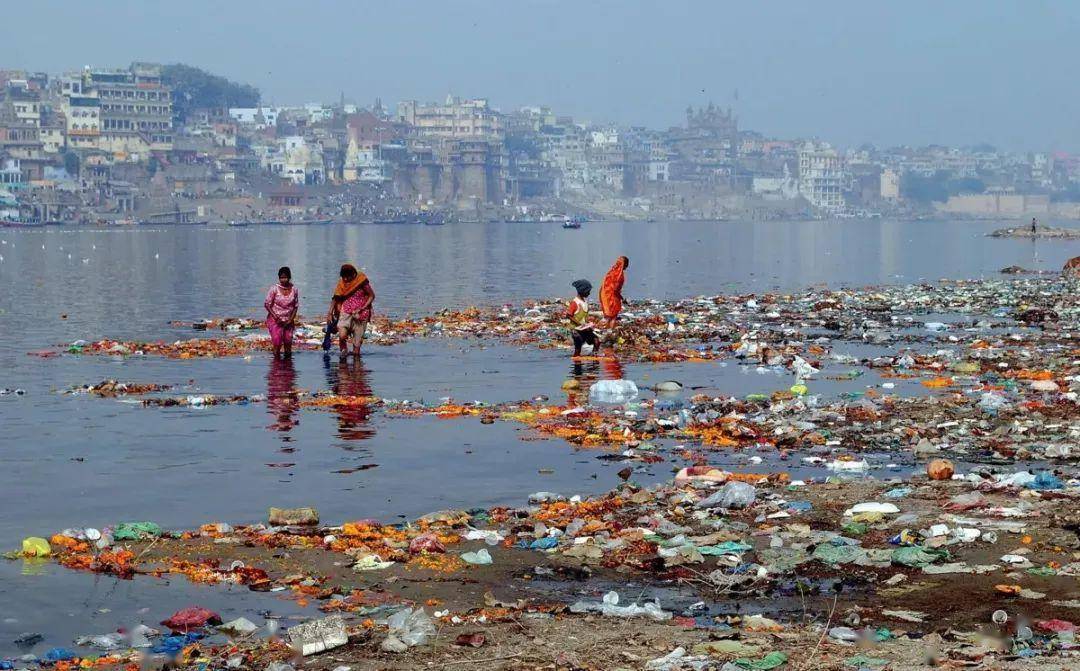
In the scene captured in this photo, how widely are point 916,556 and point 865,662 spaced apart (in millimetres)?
1874

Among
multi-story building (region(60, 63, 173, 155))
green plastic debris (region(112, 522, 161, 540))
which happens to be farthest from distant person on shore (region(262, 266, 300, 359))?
multi-story building (region(60, 63, 173, 155))

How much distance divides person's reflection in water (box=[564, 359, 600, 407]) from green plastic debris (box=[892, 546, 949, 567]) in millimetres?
6531

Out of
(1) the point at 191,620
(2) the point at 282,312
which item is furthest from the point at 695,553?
(2) the point at 282,312

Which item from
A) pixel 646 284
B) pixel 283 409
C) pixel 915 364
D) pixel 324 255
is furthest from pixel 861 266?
pixel 283 409

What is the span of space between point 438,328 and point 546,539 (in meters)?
15.0

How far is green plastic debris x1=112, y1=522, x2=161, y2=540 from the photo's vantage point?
8.45 meters

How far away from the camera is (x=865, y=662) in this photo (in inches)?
229

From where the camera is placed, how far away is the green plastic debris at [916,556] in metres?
7.50

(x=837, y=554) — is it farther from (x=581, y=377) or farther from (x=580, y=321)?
(x=580, y=321)

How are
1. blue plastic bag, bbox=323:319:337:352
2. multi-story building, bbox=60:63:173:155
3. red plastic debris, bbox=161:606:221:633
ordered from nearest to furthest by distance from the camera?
red plastic debris, bbox=161:606:221:633, blue plastic bag, bbox=323:319:337:352, multi-story building, bbox=60:63:173:155

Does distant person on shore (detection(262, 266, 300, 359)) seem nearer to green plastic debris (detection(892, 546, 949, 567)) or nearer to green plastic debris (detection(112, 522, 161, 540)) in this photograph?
green plastic debris (detection(112, 522, 161, 540))

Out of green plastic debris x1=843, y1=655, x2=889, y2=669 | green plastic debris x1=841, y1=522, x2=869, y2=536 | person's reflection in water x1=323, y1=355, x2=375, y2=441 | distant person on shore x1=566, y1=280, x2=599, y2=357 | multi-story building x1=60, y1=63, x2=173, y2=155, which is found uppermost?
multi-story building x1=60, y1=63, x2=173, y2=155

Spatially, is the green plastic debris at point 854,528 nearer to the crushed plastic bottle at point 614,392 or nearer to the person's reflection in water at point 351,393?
the person's reflection in water at point 351,393

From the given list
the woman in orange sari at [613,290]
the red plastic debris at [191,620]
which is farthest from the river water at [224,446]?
the woman in orange sari at [613,290]
